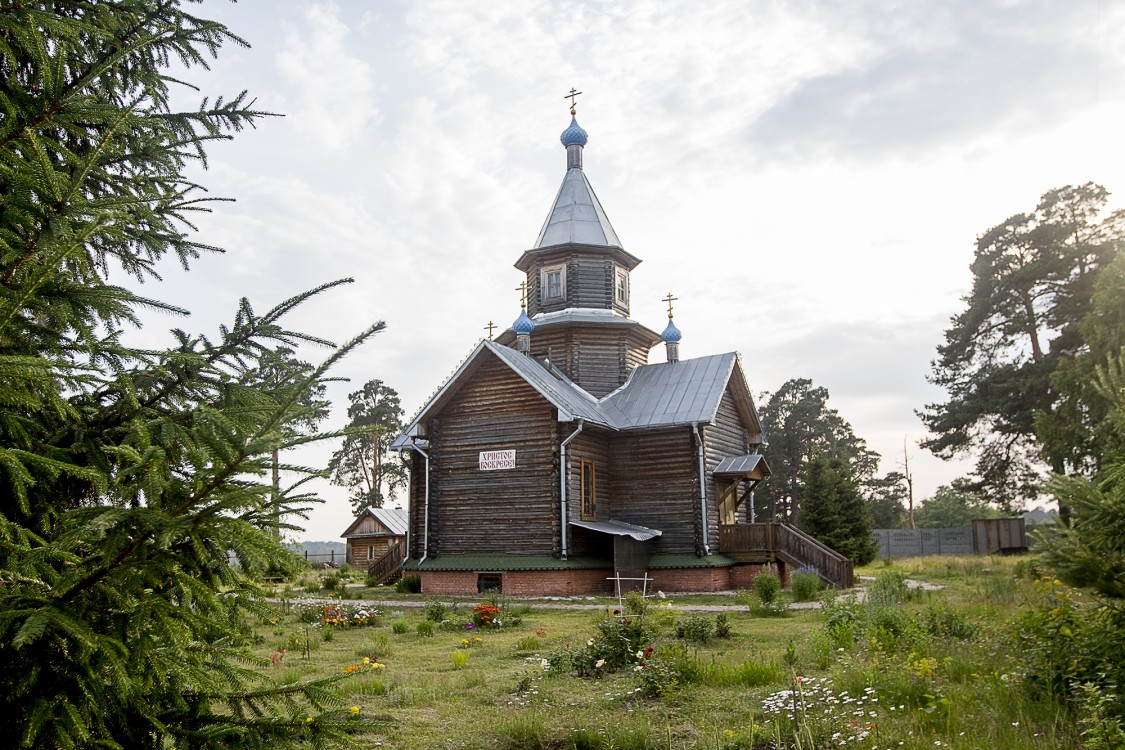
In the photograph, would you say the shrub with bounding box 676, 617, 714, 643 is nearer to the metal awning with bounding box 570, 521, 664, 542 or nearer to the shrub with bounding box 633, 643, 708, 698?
the shrub with bounding box 633, 643, 708, 698

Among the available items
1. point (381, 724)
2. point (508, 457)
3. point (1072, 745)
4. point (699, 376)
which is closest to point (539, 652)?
point (1072, 745)

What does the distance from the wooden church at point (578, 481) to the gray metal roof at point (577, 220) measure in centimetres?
276

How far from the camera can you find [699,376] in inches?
998

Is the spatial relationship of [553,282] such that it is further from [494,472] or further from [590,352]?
[494,472]

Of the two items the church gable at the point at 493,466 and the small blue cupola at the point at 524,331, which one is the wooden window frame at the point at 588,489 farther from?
the small blue cupola at the point at 524,331

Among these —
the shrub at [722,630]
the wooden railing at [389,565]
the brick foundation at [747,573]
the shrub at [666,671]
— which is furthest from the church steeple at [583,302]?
the shrub at [666,671]

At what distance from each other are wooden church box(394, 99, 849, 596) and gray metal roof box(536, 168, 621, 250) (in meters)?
2.76

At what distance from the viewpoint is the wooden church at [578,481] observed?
2177 cm

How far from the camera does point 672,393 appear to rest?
24.8 metres

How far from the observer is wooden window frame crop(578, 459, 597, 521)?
22.5 m

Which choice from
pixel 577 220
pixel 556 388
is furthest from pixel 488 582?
pixel 577 220

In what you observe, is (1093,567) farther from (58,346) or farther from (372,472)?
(372,472)

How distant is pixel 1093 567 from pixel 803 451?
1983 inches

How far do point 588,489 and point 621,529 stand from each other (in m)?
1.60
